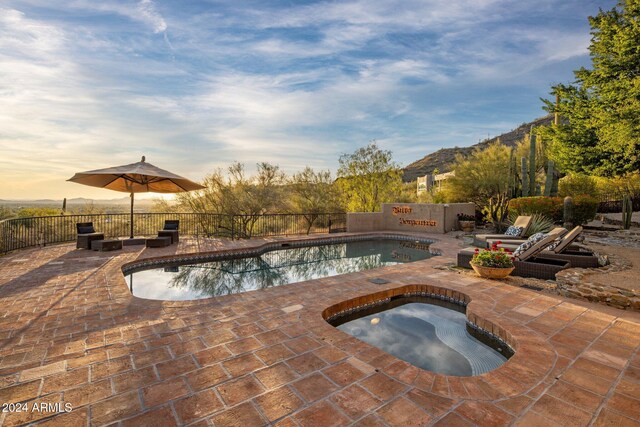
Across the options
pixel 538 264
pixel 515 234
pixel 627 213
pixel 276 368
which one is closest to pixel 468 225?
pixel 515 234

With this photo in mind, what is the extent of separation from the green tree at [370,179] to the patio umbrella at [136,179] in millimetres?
9983

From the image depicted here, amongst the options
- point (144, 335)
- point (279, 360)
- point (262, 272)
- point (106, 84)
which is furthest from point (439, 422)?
point (106, 84)

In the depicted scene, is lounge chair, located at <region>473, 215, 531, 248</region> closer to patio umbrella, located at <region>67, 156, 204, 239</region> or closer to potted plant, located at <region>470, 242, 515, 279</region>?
potted plant, located at <region>470, 242, 515, 279</region>

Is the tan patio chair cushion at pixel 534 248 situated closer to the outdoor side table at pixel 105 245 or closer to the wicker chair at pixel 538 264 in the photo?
the wicker chair at pixel 538 264

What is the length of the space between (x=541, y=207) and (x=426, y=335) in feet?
33.3

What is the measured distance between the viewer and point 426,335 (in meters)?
3.60

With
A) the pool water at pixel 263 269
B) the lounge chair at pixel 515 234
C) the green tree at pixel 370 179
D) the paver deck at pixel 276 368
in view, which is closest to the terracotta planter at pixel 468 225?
the pool water at pixel 263 269

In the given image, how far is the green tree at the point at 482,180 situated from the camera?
14.8 metres

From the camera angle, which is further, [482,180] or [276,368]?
[482,180]

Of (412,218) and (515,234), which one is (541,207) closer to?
(515,234)

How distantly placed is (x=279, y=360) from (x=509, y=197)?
597 inches

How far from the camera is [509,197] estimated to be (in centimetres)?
1410

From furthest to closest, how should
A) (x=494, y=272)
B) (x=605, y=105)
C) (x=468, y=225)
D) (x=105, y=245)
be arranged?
(x=468, y=225)
(x=605, y=105)
(x=105, y=245)
(x=494, y=272)

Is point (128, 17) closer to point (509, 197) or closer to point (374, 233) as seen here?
point (374, 233)
